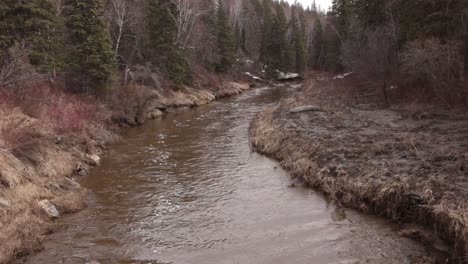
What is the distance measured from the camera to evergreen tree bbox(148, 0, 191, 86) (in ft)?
121

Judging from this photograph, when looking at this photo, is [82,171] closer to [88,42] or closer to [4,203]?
[4,203]

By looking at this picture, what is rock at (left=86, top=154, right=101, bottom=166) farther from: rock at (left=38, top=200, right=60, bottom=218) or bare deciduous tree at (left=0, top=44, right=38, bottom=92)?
rock at (left=38, top=200, right=60, bottom=218)

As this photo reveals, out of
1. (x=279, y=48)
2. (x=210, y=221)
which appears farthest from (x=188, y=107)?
(x=279, y=48)

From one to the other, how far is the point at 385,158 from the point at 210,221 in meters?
5.76

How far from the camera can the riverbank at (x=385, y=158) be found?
8805mm

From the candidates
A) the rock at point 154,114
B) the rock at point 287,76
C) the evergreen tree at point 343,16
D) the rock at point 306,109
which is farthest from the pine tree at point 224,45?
the rock at point 306,109

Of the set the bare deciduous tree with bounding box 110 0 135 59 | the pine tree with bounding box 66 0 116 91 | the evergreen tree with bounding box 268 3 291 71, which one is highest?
the evergreen tree with bounding box 268 3 291 71

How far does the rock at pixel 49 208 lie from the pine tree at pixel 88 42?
15.1m

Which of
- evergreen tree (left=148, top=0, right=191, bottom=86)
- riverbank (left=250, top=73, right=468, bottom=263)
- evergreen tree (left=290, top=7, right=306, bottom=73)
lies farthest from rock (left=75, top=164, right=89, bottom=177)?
evergreen tree (left=290, top=7, right=306, bottom=73)

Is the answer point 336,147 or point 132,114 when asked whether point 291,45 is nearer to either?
point 132,114

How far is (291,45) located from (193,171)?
6246 cm

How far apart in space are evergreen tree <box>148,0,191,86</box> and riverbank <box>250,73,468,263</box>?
1708cm

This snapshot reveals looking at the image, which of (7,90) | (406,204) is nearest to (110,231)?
(406,204)

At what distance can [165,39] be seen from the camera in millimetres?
37125
